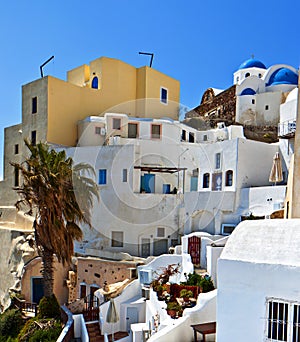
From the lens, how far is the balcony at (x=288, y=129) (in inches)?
869

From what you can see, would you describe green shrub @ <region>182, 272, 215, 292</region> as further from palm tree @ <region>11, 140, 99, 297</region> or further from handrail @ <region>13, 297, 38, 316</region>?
handrail @ <region>13, 297, 38, 316</region>

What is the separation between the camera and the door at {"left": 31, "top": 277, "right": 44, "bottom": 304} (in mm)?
22859

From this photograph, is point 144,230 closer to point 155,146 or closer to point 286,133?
point 155,146

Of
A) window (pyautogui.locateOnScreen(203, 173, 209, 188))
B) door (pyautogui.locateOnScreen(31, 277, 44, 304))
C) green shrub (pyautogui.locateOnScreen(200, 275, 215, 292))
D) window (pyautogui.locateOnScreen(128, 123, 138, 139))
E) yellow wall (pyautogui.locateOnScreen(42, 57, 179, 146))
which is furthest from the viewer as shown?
yellow wall (pyautogui.locateOnScreen(42, 57, 179, 146))

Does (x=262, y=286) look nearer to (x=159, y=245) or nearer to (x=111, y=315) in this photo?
(x=111, y=315)

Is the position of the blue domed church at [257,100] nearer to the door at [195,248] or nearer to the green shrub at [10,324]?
the door at [195,248]

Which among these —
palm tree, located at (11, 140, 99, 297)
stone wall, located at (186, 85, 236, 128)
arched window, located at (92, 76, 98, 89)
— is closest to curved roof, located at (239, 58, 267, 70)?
stone wall, located at (186, 85, 236, 128)

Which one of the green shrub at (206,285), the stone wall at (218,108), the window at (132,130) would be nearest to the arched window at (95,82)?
the window at (132,130)

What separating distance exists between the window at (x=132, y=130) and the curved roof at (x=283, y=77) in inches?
670

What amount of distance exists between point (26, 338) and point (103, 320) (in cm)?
359

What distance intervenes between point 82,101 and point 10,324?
21094 millimetres

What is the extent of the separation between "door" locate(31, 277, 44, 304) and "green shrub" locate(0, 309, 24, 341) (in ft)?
15.5

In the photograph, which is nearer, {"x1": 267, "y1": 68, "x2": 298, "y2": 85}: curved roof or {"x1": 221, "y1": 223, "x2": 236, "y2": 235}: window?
{"x1": 221, "y1": 223, "x2": 236, "y2": 235}: window

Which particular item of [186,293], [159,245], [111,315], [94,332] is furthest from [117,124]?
[186,293]
